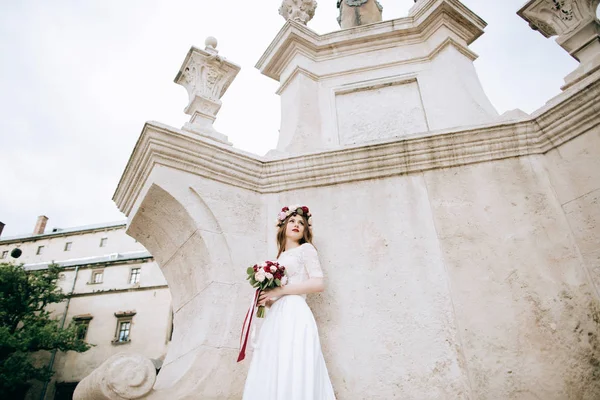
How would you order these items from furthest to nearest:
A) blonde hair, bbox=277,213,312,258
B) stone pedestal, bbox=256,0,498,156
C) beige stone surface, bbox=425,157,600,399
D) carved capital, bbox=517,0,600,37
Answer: stone pedestal, bbox=256,0,498,156, carved capital, bbox=517,0,600,37, blonde hair, bbox=277,213,312,258, beige stone surface, bbox=425,157,600,399

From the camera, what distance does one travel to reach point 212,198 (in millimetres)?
3514

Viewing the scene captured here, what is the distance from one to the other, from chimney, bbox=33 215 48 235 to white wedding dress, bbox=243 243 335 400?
147 ft

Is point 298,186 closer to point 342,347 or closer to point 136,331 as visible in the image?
point 342,347

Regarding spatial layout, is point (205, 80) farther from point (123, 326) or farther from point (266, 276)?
point (123, 326)

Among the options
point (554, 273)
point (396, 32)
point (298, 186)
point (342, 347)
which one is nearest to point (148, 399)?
point (342, 347)

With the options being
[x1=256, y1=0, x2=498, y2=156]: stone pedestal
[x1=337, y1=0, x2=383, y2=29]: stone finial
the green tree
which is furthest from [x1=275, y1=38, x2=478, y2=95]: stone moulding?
the green tree

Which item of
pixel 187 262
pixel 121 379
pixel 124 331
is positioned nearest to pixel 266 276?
pixel 187 262

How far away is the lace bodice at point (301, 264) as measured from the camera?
3016 mm

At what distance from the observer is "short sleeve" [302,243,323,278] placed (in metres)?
2.99

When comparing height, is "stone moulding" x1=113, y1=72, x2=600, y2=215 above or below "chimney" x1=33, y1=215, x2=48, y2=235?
below


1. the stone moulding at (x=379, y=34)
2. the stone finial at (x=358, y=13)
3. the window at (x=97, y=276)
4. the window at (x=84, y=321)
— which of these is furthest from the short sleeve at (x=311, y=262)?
the window at (x=97, y=276)

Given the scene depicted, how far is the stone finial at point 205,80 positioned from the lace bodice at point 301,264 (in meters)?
1.74

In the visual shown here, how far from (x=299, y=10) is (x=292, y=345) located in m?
4.72

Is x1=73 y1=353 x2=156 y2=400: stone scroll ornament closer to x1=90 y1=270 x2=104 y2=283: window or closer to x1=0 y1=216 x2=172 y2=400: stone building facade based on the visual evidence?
x1=0 y1=216 x2=172 y2=400: stone building facade
